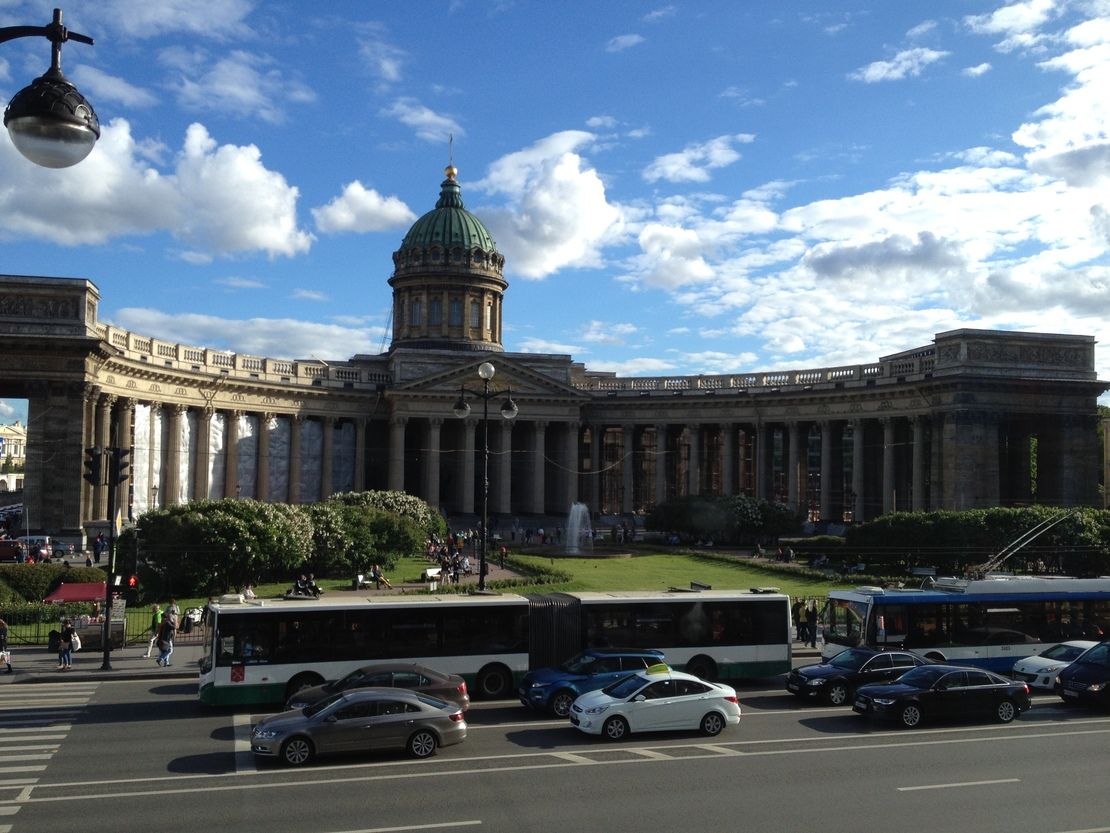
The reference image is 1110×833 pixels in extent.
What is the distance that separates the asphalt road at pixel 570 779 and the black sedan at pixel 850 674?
1196mm

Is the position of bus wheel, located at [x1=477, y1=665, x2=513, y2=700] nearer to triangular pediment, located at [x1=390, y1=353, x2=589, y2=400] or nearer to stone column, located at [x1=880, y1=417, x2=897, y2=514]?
stone column, located at [x1=880, y1=417, x2=897, y2=514]

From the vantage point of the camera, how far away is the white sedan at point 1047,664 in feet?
92.3

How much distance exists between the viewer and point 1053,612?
31.2 m

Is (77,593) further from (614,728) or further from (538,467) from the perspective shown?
(538,467)

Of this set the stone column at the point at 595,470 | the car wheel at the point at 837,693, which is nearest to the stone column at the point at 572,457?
the stone column at the point at 595,470

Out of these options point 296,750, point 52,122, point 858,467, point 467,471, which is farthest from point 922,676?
point 467,471

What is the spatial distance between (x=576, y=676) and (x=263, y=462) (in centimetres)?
6169

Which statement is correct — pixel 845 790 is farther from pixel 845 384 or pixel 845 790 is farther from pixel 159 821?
pixel 845 384

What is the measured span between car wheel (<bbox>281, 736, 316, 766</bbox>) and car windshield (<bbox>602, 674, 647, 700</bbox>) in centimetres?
648

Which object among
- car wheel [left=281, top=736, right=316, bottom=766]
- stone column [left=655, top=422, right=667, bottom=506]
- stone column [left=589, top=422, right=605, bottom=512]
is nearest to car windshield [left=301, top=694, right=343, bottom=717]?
car wheel [left=281, top=736, right=316, bottom=766]

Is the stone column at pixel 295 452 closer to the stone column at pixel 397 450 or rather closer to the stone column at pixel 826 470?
the stone column at pixel 397 450

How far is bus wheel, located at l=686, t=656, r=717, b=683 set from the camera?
28422 mm

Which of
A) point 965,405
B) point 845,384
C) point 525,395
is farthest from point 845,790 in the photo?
point 525,395

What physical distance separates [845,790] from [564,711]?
8.36 m
